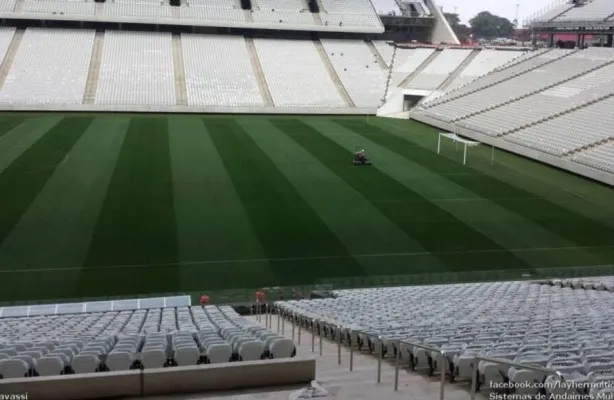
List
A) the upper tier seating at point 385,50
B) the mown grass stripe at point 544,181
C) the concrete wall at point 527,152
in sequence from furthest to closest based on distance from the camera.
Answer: the upper tier seating at point 385,50
the concrete wall at point 527,152
the mown grass stripe at point 544,181

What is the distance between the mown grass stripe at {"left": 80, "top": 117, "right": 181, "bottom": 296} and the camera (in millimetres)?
17172

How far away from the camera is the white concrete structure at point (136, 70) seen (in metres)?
52.6

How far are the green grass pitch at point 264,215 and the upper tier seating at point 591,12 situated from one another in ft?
74.3

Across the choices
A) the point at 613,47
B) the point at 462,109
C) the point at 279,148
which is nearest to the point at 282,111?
the point at 462,109

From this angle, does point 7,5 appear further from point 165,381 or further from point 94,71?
point 165,381

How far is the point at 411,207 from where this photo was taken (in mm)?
24531

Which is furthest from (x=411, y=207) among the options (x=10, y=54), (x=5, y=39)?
(x=5, y=39)

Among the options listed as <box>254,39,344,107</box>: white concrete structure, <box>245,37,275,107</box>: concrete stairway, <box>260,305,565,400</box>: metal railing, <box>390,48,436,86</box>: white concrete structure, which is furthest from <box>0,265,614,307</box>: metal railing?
<box>390,48,436,86</box>: white concrete structure

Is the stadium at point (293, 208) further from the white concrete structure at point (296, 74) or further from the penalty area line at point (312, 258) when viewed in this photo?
the white concrete structure at point (296, 74)

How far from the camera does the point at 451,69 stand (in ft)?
199

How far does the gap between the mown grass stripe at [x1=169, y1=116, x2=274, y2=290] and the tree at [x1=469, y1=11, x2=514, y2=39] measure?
130m

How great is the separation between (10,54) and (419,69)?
33.7 metres

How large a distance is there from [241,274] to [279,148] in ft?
61.4

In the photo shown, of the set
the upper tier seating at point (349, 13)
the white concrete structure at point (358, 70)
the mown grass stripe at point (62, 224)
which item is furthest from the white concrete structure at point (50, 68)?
Result: the upper tier seating at point (349, 13)
